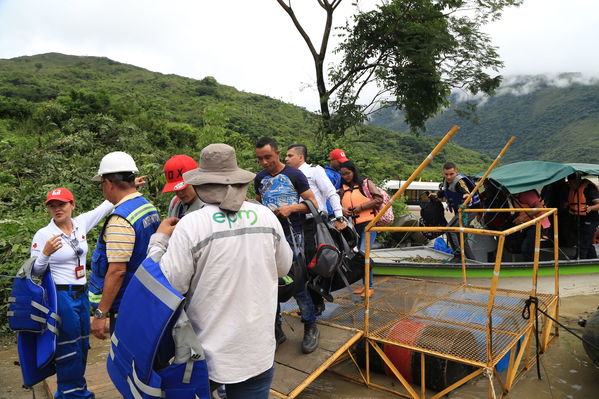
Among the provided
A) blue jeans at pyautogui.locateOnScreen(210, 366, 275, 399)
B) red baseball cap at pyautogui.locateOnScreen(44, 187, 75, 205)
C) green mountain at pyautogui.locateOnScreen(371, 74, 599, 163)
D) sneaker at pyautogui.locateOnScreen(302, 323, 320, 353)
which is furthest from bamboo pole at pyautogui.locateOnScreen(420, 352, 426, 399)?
green mountain at pyautogui.locateOnScreen(371, 74, 599, 163)

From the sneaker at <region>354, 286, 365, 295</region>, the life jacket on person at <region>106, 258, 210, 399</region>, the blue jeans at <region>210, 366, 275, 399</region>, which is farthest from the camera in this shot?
the sneaker at <region>354, 286, 365, 295</region>

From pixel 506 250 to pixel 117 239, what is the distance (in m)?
6.43

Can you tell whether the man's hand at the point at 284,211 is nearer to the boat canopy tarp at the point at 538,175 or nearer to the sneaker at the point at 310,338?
the sneaker at the point at 310,338

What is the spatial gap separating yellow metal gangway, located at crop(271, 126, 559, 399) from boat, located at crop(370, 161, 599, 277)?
850mm

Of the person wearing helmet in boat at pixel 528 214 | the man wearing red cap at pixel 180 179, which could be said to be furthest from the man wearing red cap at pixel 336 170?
the person wearing helmet in boat at pixel 528 214

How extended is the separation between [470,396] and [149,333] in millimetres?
3447

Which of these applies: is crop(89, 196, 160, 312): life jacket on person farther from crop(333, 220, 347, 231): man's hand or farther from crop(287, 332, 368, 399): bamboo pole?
crop(333, 220, 347, 231): man's hand

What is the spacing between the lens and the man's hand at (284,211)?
334 cm

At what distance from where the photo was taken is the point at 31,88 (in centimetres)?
2067

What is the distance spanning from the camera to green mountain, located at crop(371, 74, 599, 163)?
65250mm

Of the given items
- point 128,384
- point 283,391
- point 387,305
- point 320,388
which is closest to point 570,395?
point 387,305

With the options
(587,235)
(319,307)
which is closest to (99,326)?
(319,307)

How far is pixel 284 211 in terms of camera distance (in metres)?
3.34

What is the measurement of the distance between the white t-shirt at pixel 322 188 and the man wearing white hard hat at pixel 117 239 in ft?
6.04
